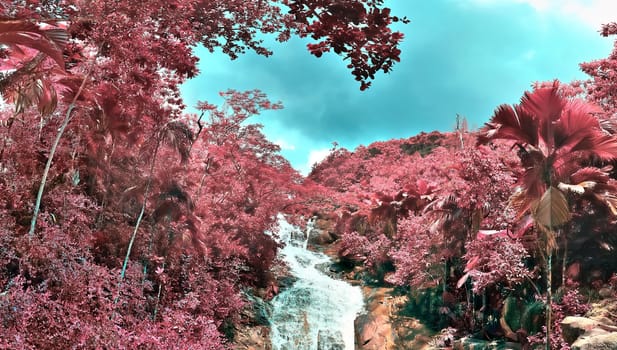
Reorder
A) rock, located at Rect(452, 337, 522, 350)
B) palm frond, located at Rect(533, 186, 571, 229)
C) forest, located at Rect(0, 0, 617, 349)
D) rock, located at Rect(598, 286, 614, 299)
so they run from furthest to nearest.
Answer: rock, located at Rect(452, 337, 522, 350)
rock, located at Rect(598, 286, 614, 299)
palm frond, located at Rect(533, 186, 571, 229)
forest, located at Rect(0, 0, 617, 349)

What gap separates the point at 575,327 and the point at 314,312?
1247cm

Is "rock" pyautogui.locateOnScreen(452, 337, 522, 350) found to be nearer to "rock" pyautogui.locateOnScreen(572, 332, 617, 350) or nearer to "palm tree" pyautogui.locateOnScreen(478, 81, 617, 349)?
"palm tree" pyautogui.locateOnScreen(478, 81, 617, 349)

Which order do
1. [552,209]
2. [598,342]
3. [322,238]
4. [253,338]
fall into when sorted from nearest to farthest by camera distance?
[598,342], [552,209], [253,338], [322,238]

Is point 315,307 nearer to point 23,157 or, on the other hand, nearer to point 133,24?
point 23,157

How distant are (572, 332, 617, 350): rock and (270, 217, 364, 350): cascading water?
1067 centimetres

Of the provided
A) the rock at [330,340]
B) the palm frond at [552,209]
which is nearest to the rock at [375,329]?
the rock at [330,340]

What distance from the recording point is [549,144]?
9.18m

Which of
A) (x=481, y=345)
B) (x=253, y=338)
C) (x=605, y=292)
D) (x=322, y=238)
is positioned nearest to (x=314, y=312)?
(x=253, y=338)

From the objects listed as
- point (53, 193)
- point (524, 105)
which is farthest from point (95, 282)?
point (524, 105)

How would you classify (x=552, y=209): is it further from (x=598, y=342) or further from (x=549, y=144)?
(x=598, y=342)

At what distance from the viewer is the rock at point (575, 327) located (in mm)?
8507

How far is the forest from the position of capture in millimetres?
7152

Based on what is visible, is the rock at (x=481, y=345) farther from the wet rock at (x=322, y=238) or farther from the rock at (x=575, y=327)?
the wet rock at (x=322, y=238)

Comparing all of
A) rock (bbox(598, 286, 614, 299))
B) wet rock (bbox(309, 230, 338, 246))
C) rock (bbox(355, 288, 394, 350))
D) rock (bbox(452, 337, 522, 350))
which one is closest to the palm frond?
rock (bbox(598, 286, 614, 299))
